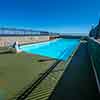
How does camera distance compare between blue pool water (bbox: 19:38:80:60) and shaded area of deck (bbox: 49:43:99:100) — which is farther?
blue pool water (bbox: 19:38:80:60)

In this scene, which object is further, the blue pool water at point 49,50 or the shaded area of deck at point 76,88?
the blue pool water at point 49,50

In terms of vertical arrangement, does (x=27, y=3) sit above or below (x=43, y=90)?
above

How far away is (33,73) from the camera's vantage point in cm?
577

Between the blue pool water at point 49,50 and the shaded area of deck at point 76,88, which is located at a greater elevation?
the shaded area of deck at point 76,88

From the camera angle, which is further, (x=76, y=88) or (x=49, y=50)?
(x=49, y=50)

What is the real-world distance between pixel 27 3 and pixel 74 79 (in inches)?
1235

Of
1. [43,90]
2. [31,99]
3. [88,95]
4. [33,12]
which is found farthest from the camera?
[33,12]

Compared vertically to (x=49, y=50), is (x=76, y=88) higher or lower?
higher

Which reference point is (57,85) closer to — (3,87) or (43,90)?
(43,90)

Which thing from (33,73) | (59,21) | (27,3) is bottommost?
(33,73)

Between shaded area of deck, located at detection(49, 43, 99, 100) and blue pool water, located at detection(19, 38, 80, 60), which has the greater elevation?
shaded area of deck, located at detection(49, 43, 99, 100)

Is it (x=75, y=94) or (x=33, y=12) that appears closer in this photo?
(x=75, y=94)

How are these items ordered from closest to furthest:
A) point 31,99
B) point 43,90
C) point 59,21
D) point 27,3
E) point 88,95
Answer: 1. point 31,99
2. point 88,95
3. point 43,90
4. point 27,3
5. point 59,21

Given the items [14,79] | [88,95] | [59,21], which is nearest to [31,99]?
[88,95]
